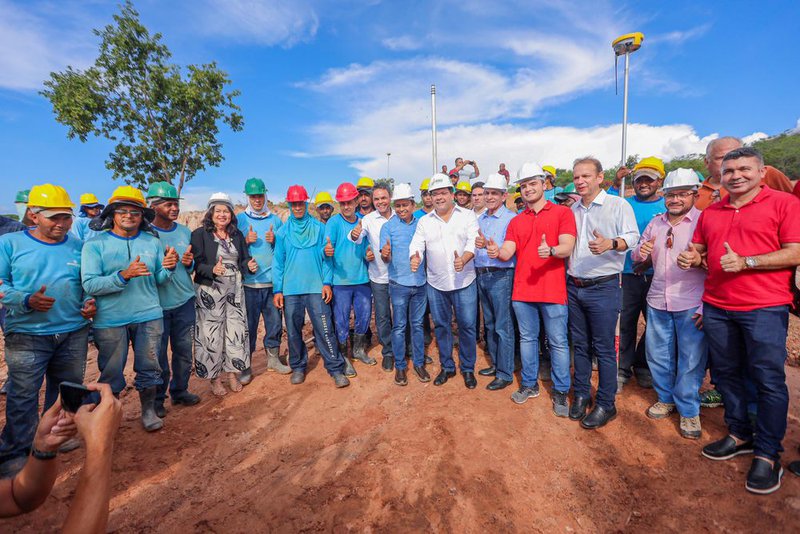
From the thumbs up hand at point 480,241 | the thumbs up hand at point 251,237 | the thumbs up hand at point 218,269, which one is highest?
the thumbs up hand at point 251,237

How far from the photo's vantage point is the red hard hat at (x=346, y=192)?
4973 mm

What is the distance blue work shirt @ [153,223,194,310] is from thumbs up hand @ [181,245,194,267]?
0.05m

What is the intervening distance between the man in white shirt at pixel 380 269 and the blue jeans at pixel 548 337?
1826mm

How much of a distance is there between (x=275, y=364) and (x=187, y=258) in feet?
6.49

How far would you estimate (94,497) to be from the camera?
1362mm

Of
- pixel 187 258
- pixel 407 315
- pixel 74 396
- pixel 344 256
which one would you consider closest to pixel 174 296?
pixel 187 258

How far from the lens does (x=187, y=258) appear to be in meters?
4.25

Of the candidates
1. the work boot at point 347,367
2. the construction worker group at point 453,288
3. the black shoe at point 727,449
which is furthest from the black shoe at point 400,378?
the black shoe at point 727,449

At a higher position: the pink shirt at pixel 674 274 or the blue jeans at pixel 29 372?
the pink shirt at pixel 674 274

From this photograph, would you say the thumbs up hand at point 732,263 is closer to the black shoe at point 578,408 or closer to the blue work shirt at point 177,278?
the black shoe at point 578,408

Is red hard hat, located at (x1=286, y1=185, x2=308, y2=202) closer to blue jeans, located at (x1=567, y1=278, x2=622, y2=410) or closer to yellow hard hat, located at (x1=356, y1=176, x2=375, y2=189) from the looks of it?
yellow hard hat, located at (x1=356, y1=176, x2=375, y2=189)

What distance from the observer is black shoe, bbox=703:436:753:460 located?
3.11 meters

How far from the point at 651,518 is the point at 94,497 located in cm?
327

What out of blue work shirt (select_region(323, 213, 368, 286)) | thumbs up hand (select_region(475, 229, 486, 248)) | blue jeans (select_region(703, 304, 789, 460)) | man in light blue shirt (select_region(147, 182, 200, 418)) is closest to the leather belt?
blue jeans (select_region(703, 304, 789, 460))
